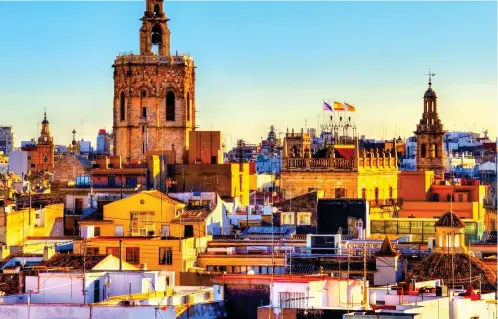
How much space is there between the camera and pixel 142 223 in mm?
52438

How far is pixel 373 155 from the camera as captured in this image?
78.5 metres

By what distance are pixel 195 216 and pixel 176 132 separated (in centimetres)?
3308

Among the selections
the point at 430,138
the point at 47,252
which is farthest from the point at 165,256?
the point at 430,138

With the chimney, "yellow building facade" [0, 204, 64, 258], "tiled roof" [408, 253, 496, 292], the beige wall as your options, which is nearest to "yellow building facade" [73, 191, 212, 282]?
the chimney

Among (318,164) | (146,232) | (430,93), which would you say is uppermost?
(430,93)

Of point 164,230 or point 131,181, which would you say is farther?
point 131,181

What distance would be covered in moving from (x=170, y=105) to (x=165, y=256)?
4075 centimetres

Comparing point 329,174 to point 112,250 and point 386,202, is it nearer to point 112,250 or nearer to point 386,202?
point 386,202

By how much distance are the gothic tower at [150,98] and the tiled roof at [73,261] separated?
4478 cm

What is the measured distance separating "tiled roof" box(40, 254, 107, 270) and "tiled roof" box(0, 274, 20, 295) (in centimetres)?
86

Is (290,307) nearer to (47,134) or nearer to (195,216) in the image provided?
(195,216)

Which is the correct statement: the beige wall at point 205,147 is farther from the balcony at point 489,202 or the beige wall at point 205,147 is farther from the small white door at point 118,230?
the balcony at point 489,202

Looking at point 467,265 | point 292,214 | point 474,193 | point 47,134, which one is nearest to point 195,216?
point 292,214

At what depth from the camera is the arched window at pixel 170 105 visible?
85688 mm
